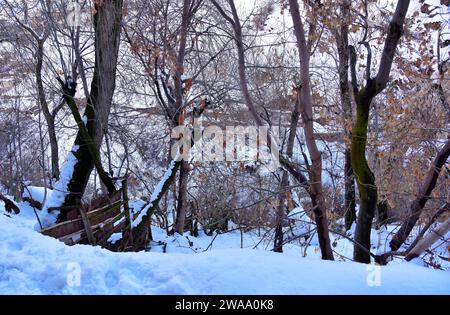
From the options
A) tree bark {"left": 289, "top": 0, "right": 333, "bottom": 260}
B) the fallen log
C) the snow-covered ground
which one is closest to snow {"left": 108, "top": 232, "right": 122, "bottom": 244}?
the fallen log

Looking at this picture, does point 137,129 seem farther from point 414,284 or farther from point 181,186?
point 414,284

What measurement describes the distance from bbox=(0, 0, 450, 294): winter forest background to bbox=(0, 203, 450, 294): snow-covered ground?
0.02 meters

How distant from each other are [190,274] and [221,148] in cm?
979

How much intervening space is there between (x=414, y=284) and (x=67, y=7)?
8455 mm

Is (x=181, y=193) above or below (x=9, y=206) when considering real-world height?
below

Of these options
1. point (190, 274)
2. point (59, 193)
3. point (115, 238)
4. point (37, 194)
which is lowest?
point (115, 238)

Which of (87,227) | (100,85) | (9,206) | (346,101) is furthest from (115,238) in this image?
(346,101)

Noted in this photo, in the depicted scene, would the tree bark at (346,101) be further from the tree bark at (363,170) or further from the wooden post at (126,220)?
the wooden post at (126,220)

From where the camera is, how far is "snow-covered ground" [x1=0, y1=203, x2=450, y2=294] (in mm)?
2934

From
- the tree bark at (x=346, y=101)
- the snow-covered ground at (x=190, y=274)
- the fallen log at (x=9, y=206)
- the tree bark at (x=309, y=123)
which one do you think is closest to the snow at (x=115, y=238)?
the fallen log at (x=9, y=206)

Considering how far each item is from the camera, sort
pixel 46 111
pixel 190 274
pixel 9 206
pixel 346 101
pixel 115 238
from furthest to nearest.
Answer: pixel 46 111, pixel 346 101, pixel 115 238, pixel 9 206, pixel 190 274

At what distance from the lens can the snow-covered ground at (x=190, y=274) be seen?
2.93 m

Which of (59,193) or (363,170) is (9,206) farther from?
(363,170)

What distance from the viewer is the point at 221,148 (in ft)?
42.1
